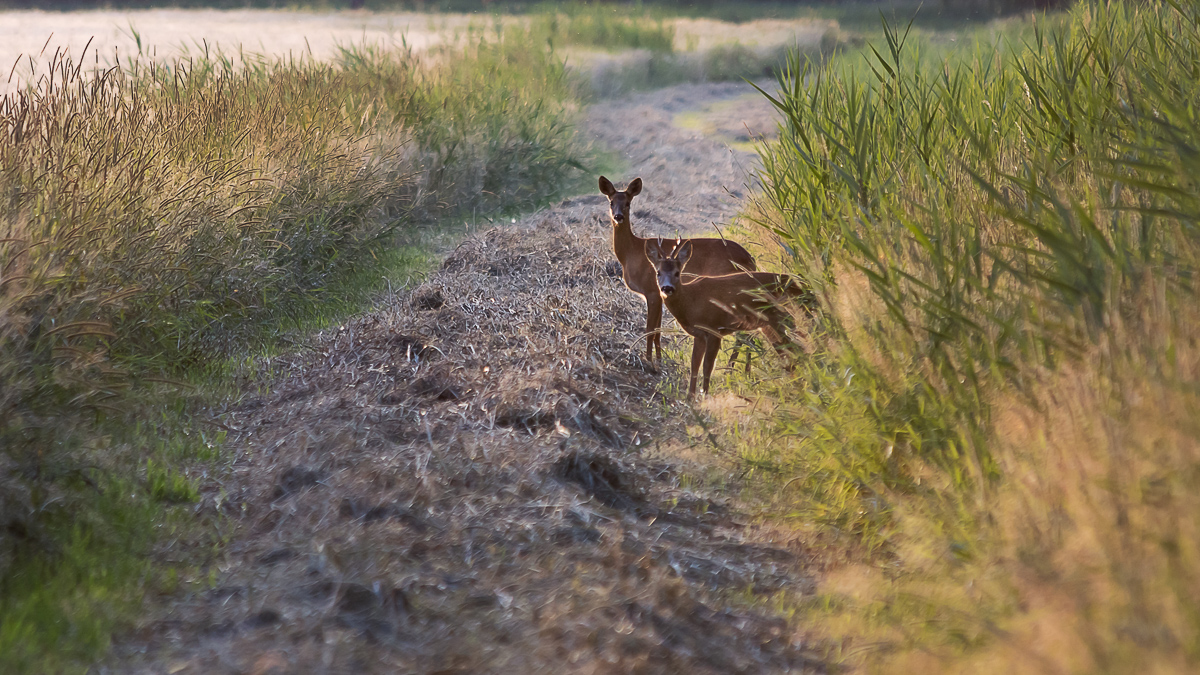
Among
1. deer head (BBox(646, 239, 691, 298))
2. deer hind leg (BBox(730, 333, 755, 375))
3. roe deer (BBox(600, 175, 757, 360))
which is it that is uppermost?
deer head (BBox(646, 239, 691, 298))

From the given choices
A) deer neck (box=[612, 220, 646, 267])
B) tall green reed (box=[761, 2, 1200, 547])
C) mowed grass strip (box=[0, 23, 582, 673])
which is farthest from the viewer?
deer neck (box=[612, 220, 646, 267])

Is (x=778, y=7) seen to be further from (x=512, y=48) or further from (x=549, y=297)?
(x=549, y=297)

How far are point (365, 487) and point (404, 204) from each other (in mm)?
7537

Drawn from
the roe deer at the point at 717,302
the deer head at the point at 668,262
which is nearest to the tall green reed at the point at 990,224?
the roe deer at the point at 717,302

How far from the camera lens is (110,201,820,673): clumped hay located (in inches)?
116

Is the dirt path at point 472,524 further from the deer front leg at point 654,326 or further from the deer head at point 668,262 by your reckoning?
the deer head at point 668,262

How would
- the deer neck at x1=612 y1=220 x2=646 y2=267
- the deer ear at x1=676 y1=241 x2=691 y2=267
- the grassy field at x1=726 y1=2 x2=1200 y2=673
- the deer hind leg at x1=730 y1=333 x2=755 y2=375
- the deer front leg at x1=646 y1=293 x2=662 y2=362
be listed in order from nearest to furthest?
the grassy field at x1=726 y1=2 x2=1200 y2=673, the deer hind leg at x1=730 y1=333 x2=755 y2=375, the deer ear at x1=676 y1=241 x2=691 y2=267, the deer front leg at x1=646 y1=293 x2=662 y2=362, the deer neck at x1=612 y1=220 x2=646 y2=267

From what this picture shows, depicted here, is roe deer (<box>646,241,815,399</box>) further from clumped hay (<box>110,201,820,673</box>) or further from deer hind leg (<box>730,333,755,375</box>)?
clumped hay (<box>110,201,820,673</box>)

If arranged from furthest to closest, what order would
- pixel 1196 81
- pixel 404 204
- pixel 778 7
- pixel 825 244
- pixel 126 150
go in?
pixel 778 7 < pixel 404 204 < pixel 126 150 < pixel 825 244 < pixel 1196 81

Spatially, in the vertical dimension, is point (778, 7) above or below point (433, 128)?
above

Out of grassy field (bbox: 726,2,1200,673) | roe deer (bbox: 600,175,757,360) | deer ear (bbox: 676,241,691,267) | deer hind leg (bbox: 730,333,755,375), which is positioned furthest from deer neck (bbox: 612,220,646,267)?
grassy field (bbox: 726,2,1200,673)

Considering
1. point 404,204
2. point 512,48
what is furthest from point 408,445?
point 512,48

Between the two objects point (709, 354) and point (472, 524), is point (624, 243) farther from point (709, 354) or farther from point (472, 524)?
point (472, 524)

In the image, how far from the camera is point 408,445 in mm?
4535
